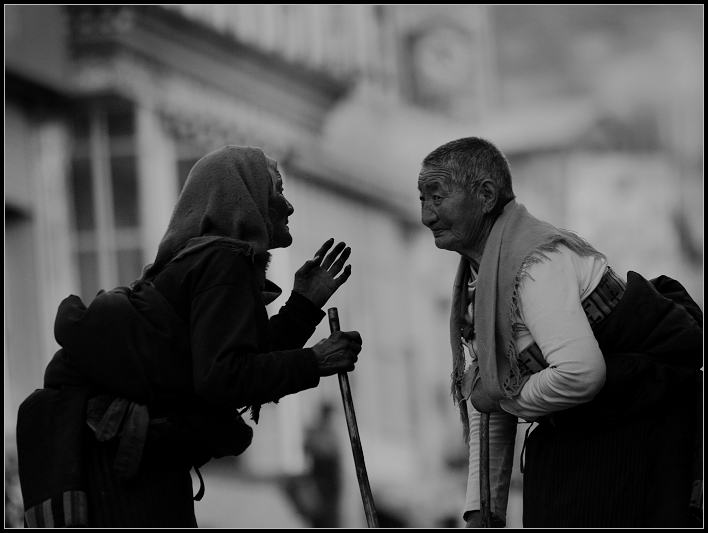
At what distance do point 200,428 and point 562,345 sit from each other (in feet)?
3.34

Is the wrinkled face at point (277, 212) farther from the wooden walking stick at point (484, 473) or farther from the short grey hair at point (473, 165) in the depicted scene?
the wooden walking stick at point (484, 473)

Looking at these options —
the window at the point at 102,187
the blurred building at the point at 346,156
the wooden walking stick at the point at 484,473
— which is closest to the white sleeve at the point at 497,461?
the wooden walking stick at the point at 484,473

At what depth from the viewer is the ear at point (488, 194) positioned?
3.04 m

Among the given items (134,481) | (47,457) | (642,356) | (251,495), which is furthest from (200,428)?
(251,495)

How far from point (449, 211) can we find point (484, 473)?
83 centimetres

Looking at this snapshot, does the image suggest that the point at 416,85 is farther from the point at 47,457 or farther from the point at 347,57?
the point at 47,457

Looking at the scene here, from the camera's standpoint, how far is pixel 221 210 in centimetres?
293

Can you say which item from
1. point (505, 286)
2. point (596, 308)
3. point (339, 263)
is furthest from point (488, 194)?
point (339, 263)

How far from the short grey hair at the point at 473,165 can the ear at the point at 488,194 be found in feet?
0.04

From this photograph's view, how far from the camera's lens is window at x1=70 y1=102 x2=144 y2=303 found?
892cm

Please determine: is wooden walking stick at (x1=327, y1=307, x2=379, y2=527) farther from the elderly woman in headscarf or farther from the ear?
the ear

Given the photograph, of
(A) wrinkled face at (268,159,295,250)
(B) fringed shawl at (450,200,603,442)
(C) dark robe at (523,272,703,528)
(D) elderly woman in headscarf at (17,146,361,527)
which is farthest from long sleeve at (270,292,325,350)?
(C) dark robe at (523,272,703,528)

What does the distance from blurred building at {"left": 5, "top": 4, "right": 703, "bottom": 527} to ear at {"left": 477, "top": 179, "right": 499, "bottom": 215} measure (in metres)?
5.69

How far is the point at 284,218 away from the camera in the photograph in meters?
3.18
